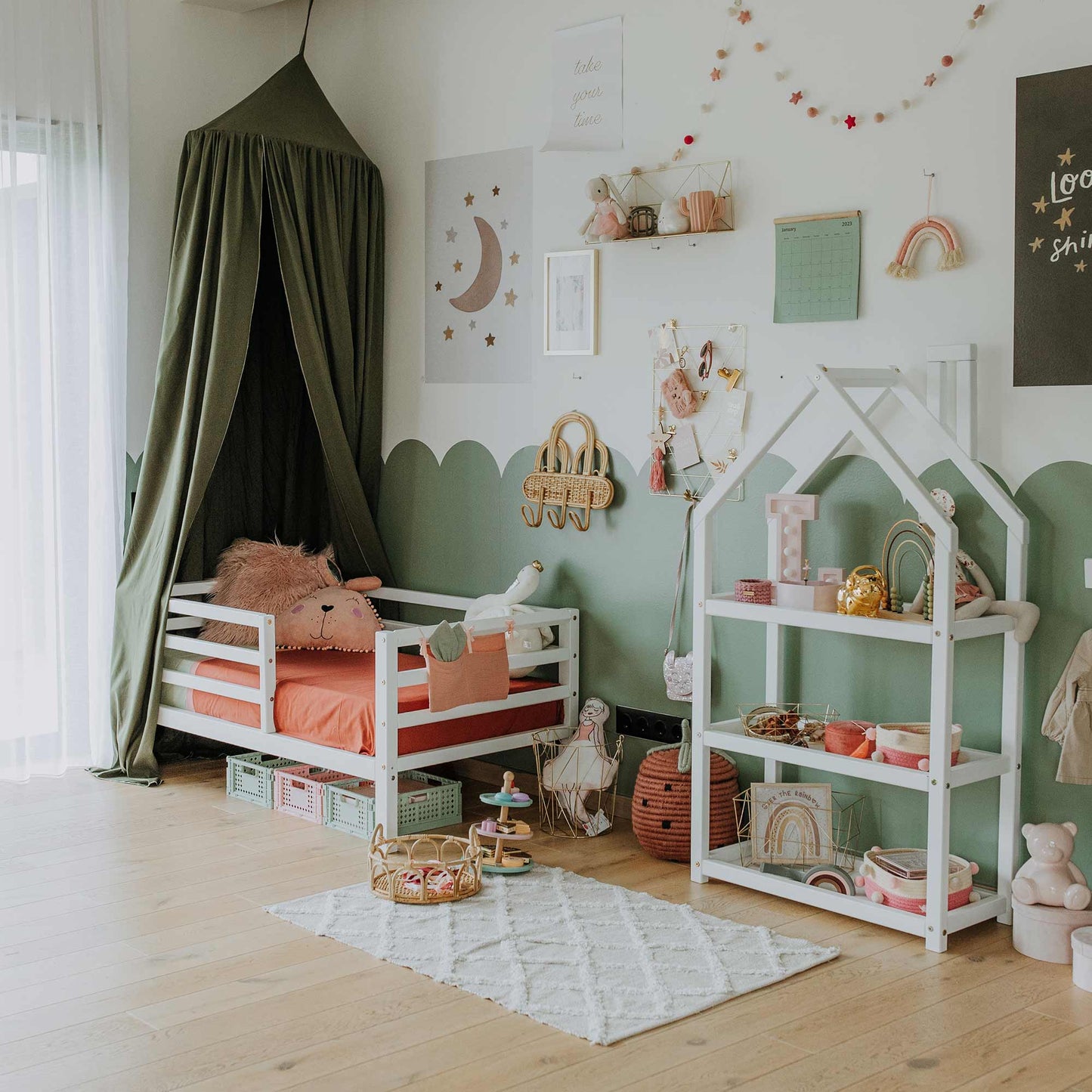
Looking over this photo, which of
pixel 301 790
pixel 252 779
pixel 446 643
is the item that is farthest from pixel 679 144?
pixel 252 779

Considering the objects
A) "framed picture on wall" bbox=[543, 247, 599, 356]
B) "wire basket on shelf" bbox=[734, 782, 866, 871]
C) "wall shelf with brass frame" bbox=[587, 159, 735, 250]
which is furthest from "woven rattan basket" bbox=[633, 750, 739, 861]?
"wall shelf with brass frame" bbox=[587, 159, 735, 250]

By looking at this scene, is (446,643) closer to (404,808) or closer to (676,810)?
(404,808)

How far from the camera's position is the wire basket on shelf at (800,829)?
10.9 ft

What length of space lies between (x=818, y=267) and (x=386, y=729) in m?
1.61

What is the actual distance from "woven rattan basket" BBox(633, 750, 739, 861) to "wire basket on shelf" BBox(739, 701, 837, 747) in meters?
0.18

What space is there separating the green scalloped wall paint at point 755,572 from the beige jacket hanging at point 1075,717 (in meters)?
0.10

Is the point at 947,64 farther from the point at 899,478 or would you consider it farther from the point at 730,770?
the point at 730,770

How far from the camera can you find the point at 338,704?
369cm

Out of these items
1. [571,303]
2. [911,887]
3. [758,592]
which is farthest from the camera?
[571,303]

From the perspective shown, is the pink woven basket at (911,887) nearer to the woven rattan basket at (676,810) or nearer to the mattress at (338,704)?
the woven rattan basket at (676,810)

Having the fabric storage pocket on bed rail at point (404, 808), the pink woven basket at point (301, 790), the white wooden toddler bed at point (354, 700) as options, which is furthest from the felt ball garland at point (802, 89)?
the pink woven basket at point (301, 790)

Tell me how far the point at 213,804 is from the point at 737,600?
1.73 metres

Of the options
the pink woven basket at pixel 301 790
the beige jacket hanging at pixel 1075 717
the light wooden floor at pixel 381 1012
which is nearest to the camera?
the light wooden floor at pixel 381 1012

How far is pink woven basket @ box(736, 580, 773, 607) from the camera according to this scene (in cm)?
323
